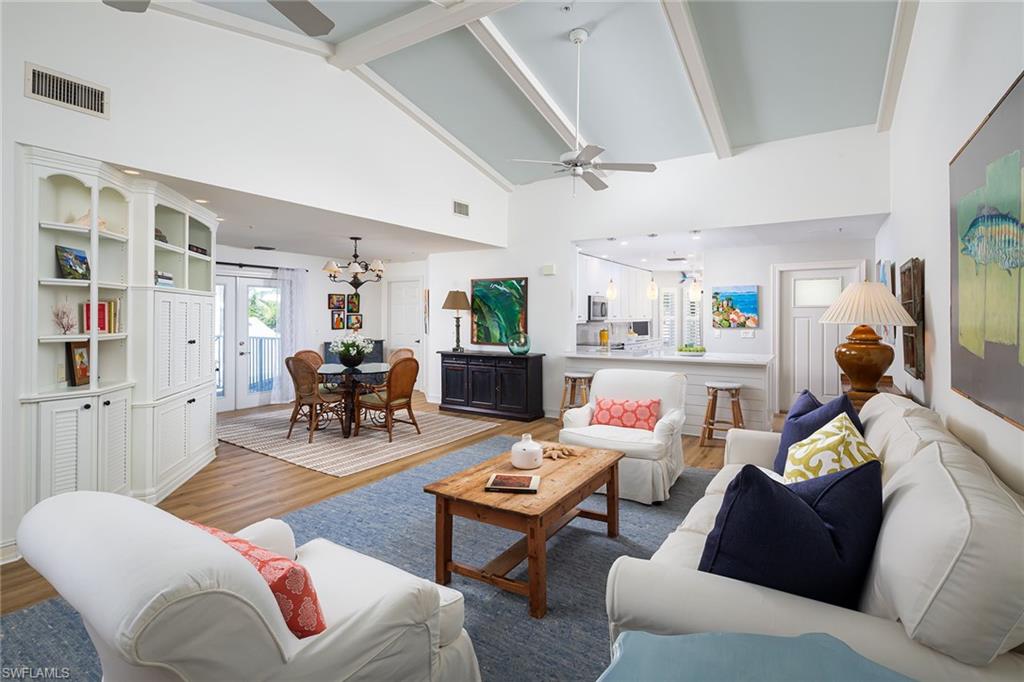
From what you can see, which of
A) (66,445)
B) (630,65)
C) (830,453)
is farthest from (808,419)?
(66,445)

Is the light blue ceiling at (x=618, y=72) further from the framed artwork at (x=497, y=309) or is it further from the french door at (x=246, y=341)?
the french door at (x=246, y=341)

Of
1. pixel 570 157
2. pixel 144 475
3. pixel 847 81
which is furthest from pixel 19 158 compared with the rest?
pixel 847 81

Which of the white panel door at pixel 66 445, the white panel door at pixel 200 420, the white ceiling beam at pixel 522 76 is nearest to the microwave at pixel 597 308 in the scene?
the white ceiling beam at pixel 522 76

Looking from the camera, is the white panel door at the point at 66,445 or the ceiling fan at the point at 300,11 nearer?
the ceiling fan at the point at 300,11

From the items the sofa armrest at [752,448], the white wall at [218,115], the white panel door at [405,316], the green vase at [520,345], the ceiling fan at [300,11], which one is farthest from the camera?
the white panel door at [405,316]

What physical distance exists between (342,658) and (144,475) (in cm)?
323

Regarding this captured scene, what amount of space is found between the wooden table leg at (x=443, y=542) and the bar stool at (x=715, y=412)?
11.8 feet

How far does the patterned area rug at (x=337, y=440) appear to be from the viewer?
463 cm

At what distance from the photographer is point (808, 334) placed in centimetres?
673

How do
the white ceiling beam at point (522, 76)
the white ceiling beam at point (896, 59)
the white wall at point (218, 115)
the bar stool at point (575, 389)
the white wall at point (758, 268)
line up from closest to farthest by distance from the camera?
the white wall at point (218, 115) < the white ceiling beam at point (896, 59) < the white ceiling beam at point (522, 76) < the bar stool at point (575, 389) < the white wall at point (758, 268)

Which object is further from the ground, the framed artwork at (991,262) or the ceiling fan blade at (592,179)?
the ceiling fan blade at (592,179)

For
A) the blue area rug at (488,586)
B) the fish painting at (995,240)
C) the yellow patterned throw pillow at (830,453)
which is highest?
the fish painting at (995,240)

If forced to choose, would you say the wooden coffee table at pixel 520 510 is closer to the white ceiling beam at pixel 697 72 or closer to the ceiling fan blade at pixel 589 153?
the ceiling fan blade at pixel 589 153

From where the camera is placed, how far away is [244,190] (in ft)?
12.9
